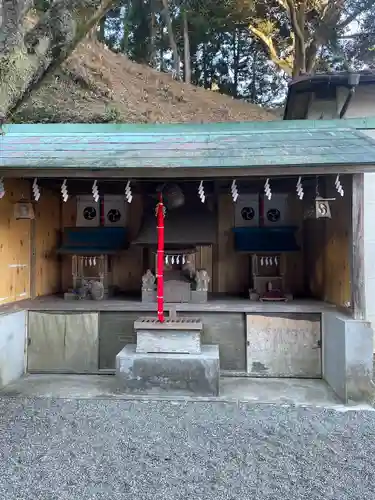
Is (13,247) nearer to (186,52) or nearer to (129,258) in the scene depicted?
Result: (129,258)

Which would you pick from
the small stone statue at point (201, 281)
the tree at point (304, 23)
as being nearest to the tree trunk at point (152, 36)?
the tree at point (304, 23)

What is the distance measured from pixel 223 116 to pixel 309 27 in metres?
5.67

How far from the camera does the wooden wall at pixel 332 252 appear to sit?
4.95 m

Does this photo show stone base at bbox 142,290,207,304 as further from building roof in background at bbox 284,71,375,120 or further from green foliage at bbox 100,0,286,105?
green foliage at bbox 100,0,286,105

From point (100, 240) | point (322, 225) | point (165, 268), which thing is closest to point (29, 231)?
point (100, 240)

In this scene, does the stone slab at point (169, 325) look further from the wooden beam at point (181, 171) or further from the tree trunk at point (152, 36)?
the tree trunk at point (152, 36)

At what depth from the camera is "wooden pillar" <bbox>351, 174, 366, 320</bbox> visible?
4.57 m

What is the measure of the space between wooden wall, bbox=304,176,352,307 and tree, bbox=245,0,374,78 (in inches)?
293

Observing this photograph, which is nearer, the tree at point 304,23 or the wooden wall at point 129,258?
the wooden wall at point 129,258

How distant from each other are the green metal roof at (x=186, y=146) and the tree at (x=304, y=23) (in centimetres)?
721

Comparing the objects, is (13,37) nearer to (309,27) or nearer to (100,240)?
(100,240)

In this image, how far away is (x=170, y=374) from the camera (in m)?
4.74

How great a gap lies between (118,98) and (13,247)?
1265cm

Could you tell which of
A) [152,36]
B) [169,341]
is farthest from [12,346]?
[152,36]
